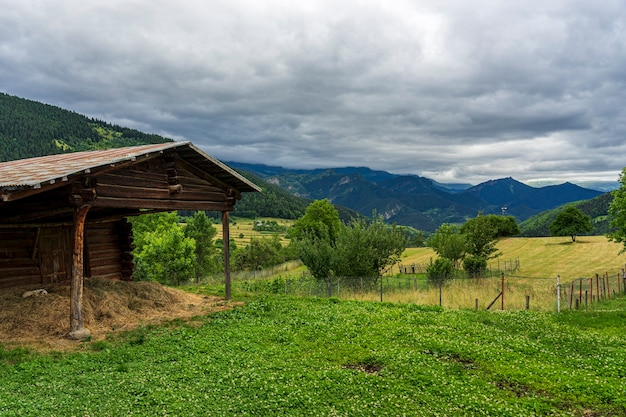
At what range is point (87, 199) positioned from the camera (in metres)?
13.5

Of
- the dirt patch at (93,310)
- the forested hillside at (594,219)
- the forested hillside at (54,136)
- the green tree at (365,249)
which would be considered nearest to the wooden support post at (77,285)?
the dirt patch at (93,310)

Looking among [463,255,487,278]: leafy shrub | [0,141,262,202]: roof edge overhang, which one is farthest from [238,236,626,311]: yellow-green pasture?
[0,141,262,202]: roof edge overhang

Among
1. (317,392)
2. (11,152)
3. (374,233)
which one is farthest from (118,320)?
(11,152)

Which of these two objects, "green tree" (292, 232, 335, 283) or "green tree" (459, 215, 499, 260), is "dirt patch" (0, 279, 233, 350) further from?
"green tree" (459, 215, 499, 260)

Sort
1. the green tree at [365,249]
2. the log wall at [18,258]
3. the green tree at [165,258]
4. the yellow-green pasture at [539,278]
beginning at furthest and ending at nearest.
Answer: the green tree at [165,258], the green tree at [365,249], the yellow-green pasture at [539,278], the log wall at [18,258]

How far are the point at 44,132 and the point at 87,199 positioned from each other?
178 metres

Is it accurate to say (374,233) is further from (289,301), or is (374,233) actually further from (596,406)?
(596,406)

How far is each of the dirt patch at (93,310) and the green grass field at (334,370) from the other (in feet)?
4.19

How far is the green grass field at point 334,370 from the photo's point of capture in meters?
8.38

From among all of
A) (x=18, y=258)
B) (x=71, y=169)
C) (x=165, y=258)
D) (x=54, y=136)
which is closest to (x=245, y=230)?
(x=54, y=136)

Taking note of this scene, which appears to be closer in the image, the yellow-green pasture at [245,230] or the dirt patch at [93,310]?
the dirt patch at [93,310]

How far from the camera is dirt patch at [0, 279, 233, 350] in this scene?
13273 millimetres

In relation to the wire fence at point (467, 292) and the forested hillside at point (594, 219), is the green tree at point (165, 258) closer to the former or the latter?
the wire fence at point (467, 292)

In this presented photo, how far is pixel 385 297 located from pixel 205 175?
12781 mm
